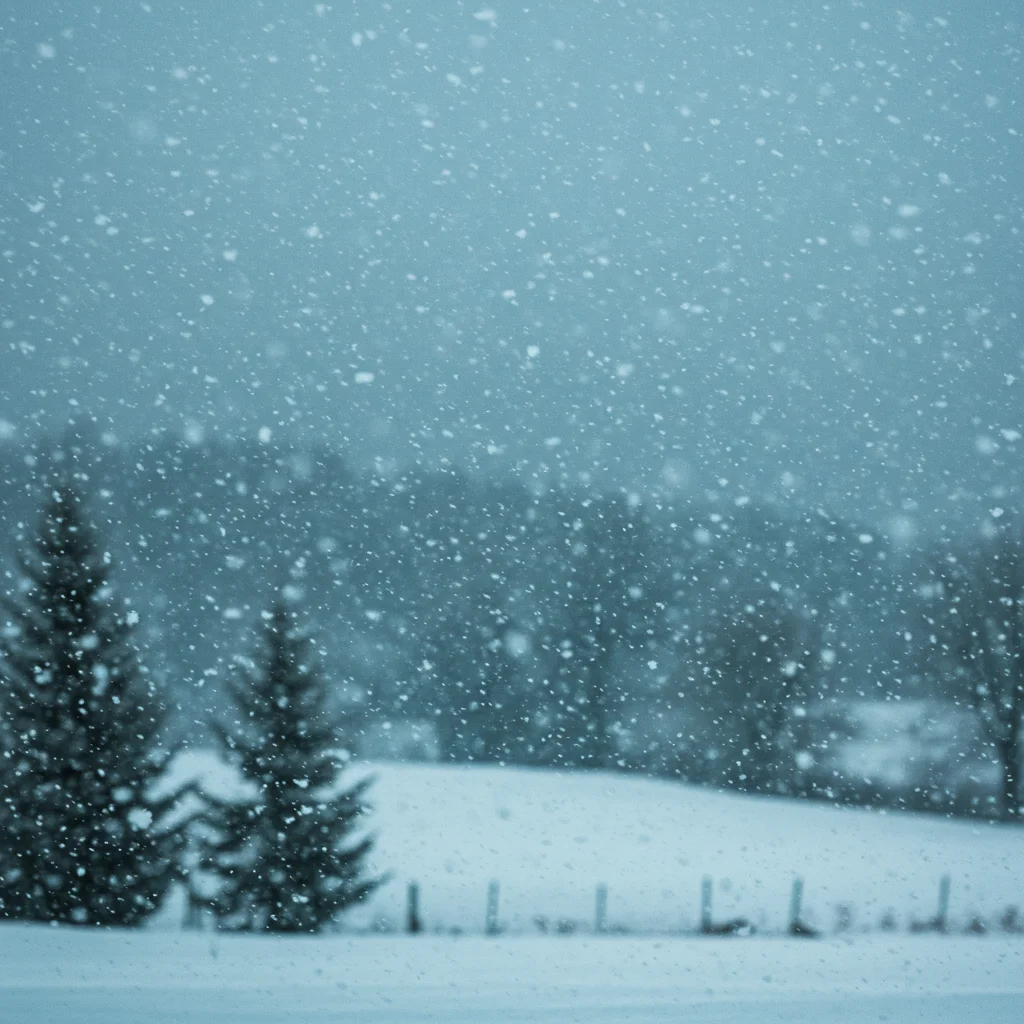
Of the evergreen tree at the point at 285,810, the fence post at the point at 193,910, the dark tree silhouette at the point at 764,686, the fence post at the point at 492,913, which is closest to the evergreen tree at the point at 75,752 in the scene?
the fence post at the point at 193,910

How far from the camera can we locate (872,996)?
3.48m

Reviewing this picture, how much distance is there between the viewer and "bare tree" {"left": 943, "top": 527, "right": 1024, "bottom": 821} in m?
9.27

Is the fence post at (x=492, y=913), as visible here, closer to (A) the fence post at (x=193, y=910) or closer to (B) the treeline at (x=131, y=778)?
(B) the treeline at (x=131, y=778)

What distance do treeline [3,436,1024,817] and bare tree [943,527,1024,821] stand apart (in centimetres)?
2

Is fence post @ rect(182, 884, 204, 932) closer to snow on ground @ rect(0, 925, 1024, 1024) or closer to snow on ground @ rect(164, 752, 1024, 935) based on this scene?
snow on ground @ rect(164, 752, 1024, 935)

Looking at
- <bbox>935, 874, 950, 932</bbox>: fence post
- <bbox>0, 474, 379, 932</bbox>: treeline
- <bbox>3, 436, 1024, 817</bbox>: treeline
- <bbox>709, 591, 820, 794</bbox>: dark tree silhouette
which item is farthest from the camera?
<bbox>709, 591, 820, 794</bbox>: dark tree silhouette

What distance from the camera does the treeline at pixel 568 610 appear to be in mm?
10117

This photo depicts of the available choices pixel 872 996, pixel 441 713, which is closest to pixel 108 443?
pixel 441 713

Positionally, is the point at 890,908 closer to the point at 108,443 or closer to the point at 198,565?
the point at 108,443

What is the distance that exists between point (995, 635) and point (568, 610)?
803 cm

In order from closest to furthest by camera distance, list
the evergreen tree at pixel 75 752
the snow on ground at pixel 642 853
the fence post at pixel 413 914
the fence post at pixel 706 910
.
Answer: the fence post at pixel 706 910
the fence post at pixel 413 914
the snow on ground at pixel 642 853
the evergreen tree at pixel 75 752

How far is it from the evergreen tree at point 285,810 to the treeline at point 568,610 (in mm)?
489

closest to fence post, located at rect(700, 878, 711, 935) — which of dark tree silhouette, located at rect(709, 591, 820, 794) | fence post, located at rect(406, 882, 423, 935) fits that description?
fence post, located at rect(406, 882, 423, 935)

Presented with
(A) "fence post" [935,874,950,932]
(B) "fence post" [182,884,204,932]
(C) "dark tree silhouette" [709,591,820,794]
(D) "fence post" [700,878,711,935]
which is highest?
(C) "dark tree silhouette" [709,591,820,794]
